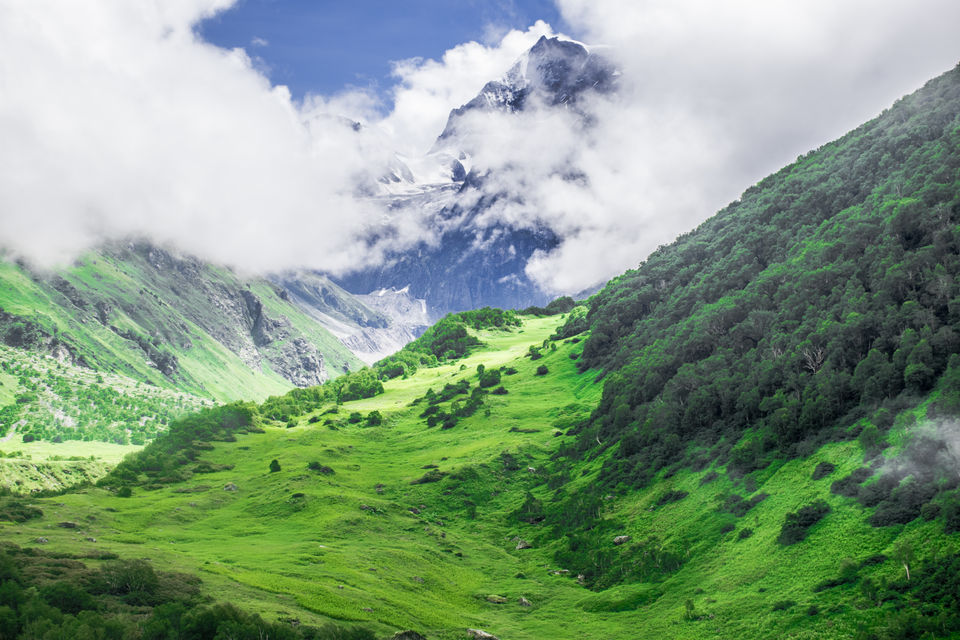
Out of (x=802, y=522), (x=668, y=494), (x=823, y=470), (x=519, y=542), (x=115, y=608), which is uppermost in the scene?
(x=115, y=608)

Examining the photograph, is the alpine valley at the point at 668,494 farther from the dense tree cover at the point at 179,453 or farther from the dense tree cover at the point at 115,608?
the dense tree cover at the point at 179,453

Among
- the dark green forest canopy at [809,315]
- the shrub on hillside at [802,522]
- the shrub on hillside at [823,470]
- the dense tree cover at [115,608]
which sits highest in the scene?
the dark green forest canopy at [809,315]

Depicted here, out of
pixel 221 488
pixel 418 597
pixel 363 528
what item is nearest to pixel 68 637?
pixel 418 597

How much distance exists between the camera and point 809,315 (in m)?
94.9

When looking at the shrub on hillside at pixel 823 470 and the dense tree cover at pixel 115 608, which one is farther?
the shrub on hillside at pixel 823 470

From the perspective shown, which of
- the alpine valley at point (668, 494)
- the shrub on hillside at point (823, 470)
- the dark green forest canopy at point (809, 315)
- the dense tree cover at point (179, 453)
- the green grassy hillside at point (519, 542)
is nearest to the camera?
the alpine valley at point (668, 494)

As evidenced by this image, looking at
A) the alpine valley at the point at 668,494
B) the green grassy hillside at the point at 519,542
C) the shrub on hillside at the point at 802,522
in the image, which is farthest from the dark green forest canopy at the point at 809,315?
the shrub on hillside at the point at 802,522

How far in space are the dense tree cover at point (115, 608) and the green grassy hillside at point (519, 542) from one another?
3934mm

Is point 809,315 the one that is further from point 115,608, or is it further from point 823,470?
point 115,608

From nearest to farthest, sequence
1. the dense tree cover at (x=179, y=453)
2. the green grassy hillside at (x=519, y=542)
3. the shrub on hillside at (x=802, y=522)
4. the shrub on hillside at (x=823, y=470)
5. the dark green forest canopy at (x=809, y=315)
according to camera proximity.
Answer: the green grassy hillside at (x=519, y=542), the shrub on hillside at (x=802, y=522), the shrub on hillside at (x=823, y=470), the dark green forest canopy at (x=809, y=315), the dense tree cover at (x=179, y=453)

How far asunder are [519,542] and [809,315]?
58.4 metres

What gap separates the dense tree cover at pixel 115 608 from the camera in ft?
132

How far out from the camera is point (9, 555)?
5159 cm

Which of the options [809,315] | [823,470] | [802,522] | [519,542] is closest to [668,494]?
[823,470]
